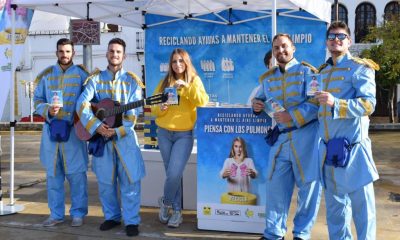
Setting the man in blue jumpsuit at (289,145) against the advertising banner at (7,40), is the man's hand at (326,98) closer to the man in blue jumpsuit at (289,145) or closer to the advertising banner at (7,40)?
the man in blue jumpsuit at (289,145)

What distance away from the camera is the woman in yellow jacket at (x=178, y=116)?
17.8 feet

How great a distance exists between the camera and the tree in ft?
61.4

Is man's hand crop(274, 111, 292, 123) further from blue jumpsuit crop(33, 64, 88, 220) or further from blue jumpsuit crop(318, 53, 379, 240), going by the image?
blue jumpsuit crop(33, 64, 88, 220)

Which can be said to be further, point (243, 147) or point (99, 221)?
point (99, 221)

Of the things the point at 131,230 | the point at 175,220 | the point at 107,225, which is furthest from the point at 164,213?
the point at 107,225

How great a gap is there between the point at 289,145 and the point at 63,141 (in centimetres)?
241

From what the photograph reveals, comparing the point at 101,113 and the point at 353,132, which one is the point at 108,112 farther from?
the point at 353,132

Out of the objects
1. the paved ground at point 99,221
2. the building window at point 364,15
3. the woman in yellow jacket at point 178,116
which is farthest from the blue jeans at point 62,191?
the building window at point 364,15

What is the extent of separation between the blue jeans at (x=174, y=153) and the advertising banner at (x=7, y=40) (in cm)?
206

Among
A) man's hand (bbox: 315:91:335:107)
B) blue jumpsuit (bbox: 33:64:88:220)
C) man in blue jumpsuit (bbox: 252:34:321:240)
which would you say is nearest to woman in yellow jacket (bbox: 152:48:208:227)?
man in blue jumpsuit (bbox: 252:34:321:240)

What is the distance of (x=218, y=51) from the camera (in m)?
8.41

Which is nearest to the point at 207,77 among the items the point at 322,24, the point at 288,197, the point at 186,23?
the point at 186,23

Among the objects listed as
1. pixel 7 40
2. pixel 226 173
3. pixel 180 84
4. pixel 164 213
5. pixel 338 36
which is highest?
pixel 7 40

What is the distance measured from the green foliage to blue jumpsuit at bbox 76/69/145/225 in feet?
49.5
